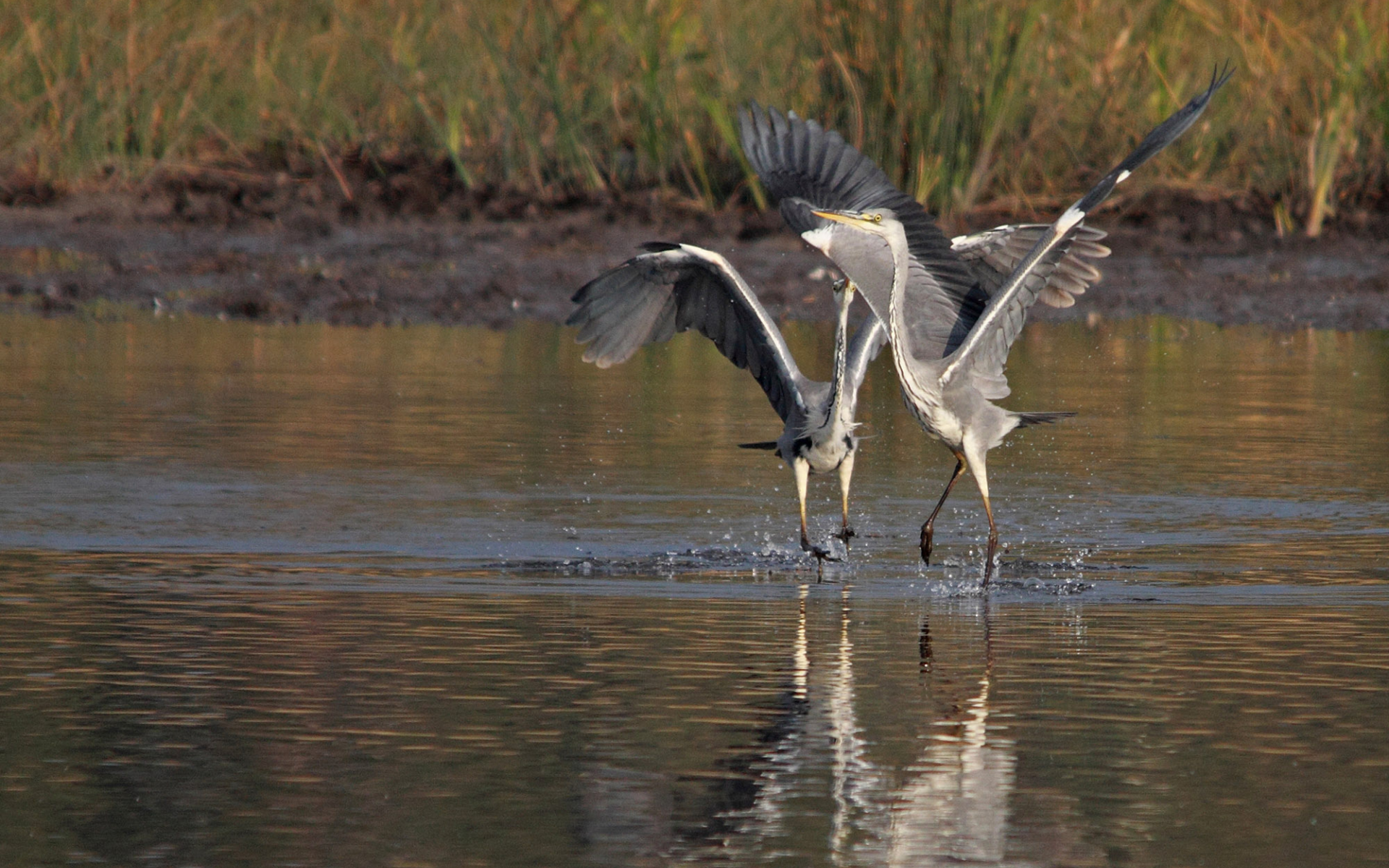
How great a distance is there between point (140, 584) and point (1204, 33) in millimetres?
13319

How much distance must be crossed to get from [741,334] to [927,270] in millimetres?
725

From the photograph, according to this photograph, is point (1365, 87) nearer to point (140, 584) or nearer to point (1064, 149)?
point (1064, 149)

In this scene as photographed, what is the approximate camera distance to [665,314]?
29.9 ft

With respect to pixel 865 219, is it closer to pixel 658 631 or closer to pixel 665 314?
pixel 665 314

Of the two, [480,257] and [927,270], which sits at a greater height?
[480,257]

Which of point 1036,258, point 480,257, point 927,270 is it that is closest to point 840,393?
point 1036,258

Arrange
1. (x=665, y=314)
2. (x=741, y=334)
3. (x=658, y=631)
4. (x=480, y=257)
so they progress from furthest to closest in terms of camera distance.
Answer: (x=480, y=257)
(x=665, y=314)
(x=741, y=334)
(x=658, y=631)

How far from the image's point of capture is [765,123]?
9328 millimetres

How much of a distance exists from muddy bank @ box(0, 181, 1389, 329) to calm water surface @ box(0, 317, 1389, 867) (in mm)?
2920

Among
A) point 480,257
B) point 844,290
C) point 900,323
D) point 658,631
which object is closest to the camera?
point 658,631

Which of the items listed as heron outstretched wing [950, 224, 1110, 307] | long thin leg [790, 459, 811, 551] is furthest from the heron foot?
heron outstretched wing [950, 224, 1110, 307]

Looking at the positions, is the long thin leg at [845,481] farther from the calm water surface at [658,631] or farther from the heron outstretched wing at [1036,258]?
the heron outstretched wing at [1036,258]

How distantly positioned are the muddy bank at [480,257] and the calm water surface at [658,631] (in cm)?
292

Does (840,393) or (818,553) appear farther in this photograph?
(840,393)
